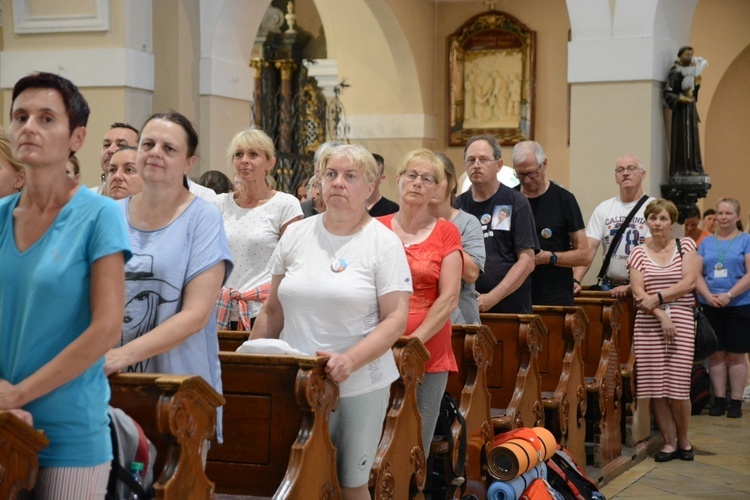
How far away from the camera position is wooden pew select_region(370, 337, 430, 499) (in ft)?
12.6

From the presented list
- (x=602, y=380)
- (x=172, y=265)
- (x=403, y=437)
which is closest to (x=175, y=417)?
(x=172, y=265)

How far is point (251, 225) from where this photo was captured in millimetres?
4461

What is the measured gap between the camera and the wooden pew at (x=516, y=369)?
16.9ft

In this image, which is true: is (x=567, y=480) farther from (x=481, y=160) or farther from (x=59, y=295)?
(x=59, y=295)

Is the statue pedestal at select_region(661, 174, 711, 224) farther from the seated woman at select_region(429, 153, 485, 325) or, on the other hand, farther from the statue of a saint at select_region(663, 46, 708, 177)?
the seated woman at select_region(429, 153, 485, 325)

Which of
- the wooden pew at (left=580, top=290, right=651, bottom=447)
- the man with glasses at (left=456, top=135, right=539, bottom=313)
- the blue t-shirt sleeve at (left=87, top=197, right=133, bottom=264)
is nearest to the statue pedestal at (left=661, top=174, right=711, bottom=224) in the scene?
the wooden pew at (left=580, top=290, right=651, bottom=447)

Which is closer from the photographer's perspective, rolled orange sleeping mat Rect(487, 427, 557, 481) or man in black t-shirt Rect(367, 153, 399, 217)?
rolled orange sleeping mat Rect(487, 427, 557, 481)

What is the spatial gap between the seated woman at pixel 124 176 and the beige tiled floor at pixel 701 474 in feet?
10.5

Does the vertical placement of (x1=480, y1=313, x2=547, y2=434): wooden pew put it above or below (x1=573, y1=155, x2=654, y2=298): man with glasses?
below

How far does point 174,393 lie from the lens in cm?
264

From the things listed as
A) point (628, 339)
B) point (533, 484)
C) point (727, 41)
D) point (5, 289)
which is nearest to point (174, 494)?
point (5, 289)

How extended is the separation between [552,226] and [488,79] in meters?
6.50

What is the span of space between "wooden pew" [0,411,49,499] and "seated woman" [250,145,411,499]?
136 cm

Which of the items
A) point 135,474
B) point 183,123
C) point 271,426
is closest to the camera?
point 135,474
